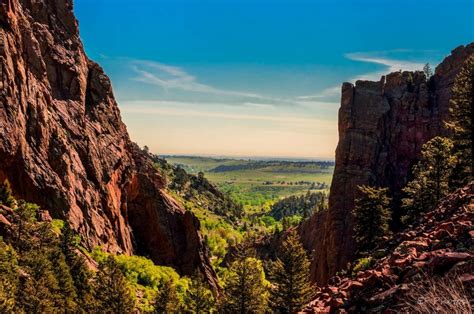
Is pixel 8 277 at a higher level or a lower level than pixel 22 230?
lower

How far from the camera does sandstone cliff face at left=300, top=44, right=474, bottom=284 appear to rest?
64875mm

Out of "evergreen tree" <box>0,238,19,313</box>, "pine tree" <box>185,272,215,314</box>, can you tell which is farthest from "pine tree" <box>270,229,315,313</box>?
"evergreen tree" <box>0,238,19,313</box>

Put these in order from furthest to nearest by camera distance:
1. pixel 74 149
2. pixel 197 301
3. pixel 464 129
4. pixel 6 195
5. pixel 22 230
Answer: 1. pixel 74 149
2. pixel 197 301
3. pixel 464 129
4. pixel 6 195
5. pixel 22 230

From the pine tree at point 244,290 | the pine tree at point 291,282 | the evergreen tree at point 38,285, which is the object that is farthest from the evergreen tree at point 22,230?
the pine tree at point 291,282

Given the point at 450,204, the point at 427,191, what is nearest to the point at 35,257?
the point at 450,204

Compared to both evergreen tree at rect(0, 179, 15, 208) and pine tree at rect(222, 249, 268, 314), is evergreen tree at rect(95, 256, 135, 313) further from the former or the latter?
evergreen tree at rect(0, 179, 15, 208)

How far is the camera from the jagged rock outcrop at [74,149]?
42.2 m

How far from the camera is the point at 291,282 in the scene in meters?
36.3

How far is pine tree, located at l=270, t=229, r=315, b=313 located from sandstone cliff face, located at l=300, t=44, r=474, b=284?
26700mm

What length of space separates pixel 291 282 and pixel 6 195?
99.3 feet

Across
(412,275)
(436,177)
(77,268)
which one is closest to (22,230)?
(77,268)

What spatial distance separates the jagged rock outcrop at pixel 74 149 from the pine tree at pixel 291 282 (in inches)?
975

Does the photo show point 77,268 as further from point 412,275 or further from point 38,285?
point 412,275

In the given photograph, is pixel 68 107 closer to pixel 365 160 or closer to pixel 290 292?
pixel 290 292
